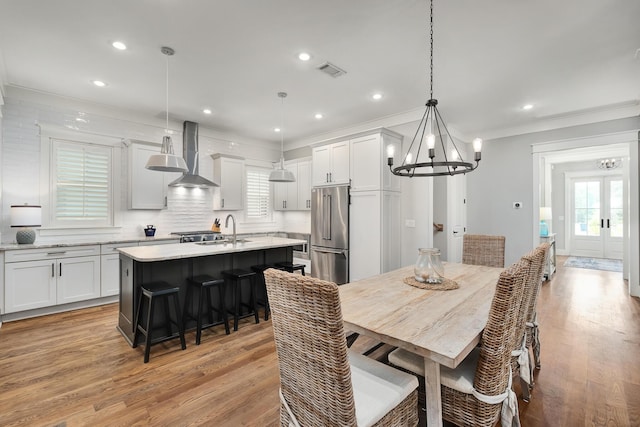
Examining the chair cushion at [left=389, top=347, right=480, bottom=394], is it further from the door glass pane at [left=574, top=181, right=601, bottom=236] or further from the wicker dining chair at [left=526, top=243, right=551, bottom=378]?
the door glass pane at [left=574, top=181, right=601, bottom=236]

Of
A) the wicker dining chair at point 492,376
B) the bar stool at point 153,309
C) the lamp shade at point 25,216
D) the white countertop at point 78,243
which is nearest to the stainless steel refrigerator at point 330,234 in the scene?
the white countertop at point 78,243

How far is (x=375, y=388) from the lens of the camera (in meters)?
1.38

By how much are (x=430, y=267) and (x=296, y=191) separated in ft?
14.4

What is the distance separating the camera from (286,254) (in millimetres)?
4152

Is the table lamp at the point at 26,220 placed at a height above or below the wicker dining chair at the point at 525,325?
above

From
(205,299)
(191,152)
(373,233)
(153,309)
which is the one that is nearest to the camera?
(153,309)

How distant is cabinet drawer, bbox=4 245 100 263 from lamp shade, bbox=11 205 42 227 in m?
0.34

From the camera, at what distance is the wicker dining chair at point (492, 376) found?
4.35 ft

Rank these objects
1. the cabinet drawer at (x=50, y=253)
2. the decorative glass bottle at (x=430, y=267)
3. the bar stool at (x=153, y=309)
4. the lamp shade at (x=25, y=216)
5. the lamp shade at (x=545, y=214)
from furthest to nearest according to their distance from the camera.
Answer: the lamp shade at (x=545, y=214), the lamp shade at (x=25, y=216), the cabinet drawer at (x=50, y=253), the bar stool at (x=153, y=309), the decorative glass bottle at (x=430, y=267)

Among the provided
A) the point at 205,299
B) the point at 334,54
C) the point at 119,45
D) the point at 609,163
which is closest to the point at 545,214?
the point at 609,163

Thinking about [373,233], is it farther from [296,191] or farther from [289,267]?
[296,191]

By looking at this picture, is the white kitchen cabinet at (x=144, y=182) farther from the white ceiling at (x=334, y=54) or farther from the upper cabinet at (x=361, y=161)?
the upper cabinet at (x=361, y=161)

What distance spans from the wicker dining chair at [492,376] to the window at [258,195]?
536cm

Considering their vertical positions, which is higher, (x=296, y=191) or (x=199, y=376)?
(x=296, y=191)
